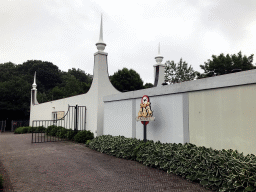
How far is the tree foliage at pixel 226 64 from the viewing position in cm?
2764

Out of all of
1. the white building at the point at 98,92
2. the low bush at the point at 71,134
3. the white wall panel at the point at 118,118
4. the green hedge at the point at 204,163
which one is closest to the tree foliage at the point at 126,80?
the white building at the point at 98,92

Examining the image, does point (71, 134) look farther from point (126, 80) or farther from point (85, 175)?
point (126, 80)

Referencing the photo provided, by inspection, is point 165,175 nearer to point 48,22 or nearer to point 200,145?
point 200,145

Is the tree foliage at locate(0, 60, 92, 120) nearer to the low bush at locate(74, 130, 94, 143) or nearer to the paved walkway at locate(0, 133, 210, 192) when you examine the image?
the low bush at locate(74, 130, 94, 143)

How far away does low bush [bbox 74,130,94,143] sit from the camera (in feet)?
33.6

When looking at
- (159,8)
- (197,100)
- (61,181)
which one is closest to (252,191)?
(197,100)

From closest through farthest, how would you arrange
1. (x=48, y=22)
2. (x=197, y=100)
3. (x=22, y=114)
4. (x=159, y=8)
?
(x=197, y=100) → (x=159, y=8) → (x=48, y=22) → (x=22, y=114)

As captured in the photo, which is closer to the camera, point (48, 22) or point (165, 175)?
point (165, 175)

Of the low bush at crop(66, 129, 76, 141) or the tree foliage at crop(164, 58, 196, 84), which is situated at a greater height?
the tree foliage at crop(164, 58, 196, 84)

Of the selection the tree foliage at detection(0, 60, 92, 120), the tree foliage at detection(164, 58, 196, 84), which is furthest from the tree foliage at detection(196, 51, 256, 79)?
the tree foliage at detection(0, 60, 92, 120)

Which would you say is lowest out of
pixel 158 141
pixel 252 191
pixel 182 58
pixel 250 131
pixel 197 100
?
pixel 252 191

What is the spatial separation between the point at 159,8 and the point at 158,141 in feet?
20.0

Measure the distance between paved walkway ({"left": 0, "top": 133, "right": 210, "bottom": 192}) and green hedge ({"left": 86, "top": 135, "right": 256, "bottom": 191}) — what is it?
0.21m

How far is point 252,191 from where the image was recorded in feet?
10.8
